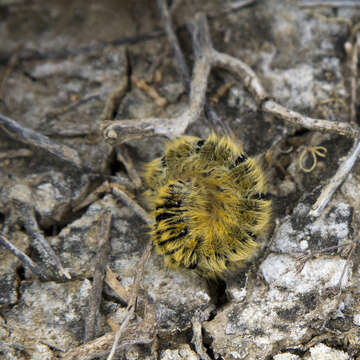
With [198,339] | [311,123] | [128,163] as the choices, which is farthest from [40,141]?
[311,123]

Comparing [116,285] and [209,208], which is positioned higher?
[209,208]

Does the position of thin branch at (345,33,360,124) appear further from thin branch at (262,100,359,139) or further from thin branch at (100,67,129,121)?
thin branch at (100,67,129,121)

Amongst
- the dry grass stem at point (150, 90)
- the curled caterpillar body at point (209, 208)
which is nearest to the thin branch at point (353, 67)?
the curled caterpillar body at point (209, 208)

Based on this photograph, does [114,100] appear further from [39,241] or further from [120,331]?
[120,331]

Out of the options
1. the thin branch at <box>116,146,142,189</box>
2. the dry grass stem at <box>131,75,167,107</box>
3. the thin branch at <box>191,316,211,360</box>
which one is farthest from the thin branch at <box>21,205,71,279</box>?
the dry grass stem at <box>131,75,167,107</box>

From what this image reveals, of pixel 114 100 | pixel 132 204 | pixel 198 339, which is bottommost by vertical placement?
pixel 198 339

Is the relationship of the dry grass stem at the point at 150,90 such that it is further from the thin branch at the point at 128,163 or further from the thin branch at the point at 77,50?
the thin branch at the point at 128,163

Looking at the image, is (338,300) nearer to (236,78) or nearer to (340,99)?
(340,99)
